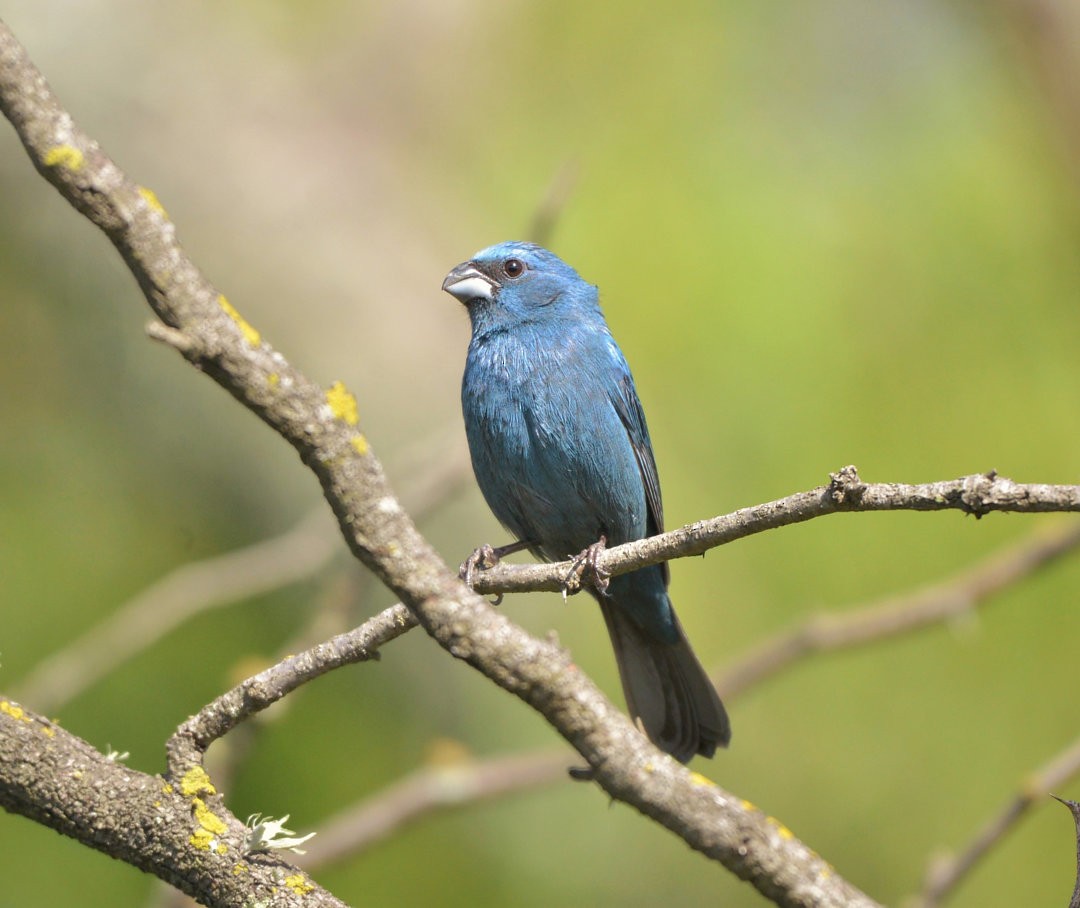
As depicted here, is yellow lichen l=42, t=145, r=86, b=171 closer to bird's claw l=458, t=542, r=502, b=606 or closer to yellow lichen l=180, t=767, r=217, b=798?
yellow lichen l=180, t=767, r=217, b=798

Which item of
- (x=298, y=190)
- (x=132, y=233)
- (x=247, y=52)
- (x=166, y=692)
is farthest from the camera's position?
(x=247, y=52)

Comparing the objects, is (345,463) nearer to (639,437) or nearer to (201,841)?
(201,841)

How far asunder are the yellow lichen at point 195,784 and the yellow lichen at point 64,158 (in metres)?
1.15

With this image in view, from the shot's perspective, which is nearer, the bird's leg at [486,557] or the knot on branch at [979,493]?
the knot on branch at [979,493]

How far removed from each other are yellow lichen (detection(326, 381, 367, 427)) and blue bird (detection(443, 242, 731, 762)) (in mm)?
2792

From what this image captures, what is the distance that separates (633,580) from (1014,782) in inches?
114

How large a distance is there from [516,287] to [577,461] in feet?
3.12

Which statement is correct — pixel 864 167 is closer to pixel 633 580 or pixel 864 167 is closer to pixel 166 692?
pixel 633 580

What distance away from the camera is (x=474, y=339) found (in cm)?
515

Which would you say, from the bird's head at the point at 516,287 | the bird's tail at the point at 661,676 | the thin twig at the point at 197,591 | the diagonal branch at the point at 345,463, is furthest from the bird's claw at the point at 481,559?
the diagonal branch at the point at 345,463

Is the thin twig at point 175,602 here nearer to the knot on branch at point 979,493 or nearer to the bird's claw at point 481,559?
the bird's claw at point 481,559

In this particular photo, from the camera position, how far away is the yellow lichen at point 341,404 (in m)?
1.85

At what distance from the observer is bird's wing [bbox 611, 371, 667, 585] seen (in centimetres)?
505

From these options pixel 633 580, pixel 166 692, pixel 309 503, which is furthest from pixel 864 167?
pixel 166 692
